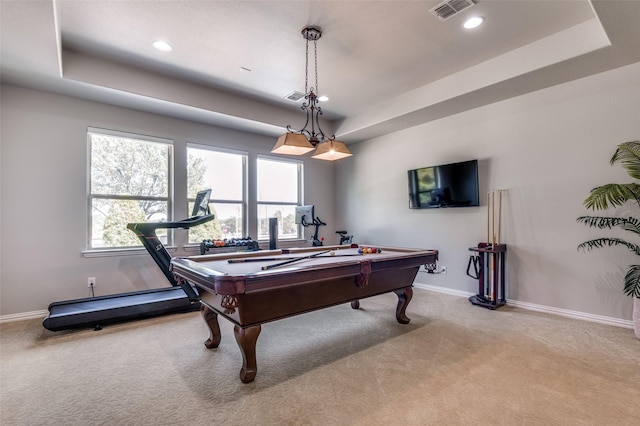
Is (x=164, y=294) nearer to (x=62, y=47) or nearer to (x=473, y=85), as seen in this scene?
(x=62, y=47)

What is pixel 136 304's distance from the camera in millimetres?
3453

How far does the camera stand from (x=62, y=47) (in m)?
3.27

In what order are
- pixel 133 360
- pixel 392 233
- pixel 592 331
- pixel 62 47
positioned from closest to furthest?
1. pixel 133 360
2. pixel 592 331
3. pixel 62 47
4. pixel 392 233

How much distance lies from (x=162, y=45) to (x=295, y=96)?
192 centimetres

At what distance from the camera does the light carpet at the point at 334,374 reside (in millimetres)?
1798

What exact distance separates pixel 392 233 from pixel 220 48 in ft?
13.1

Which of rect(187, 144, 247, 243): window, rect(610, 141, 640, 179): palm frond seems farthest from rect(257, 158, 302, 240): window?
rect(610, 141, 640, 179): palm frond

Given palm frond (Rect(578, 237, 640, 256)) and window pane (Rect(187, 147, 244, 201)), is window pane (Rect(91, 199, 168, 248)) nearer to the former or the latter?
window pane (Rect(187, 147, 244, 201))

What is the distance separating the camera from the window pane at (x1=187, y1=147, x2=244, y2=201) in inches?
192

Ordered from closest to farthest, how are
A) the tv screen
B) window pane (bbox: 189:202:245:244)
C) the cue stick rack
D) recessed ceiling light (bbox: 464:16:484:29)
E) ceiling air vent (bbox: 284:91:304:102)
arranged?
recessed ceiling light (bbox: 464:16:484:29), the cue stick rack, the tv screen, ceiling air vent (bbox: 284:91:304:102), window pane (bbox: 189:202:245:244)

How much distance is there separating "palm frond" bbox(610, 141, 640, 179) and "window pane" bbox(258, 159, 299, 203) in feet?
15.5

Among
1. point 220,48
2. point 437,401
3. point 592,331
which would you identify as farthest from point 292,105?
point 592,331

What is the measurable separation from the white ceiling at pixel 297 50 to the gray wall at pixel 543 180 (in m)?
0.30

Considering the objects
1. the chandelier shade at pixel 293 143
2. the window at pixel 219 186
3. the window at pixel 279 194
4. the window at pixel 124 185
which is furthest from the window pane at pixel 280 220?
the chandelier shade at pixel 293 143
